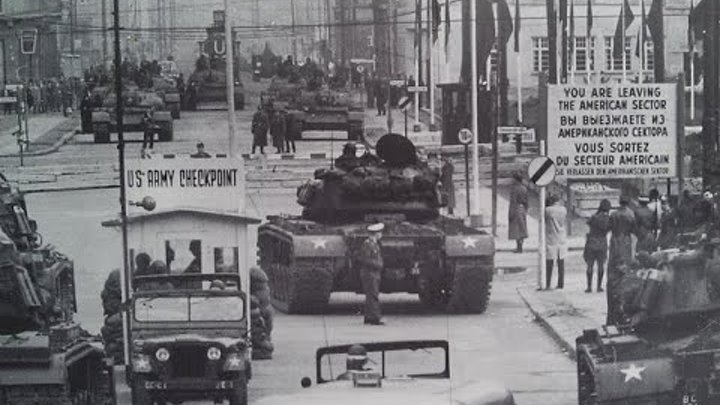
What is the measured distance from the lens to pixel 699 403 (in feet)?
61.1

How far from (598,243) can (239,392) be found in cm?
1128

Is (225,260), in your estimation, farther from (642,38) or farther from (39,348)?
(642,38)

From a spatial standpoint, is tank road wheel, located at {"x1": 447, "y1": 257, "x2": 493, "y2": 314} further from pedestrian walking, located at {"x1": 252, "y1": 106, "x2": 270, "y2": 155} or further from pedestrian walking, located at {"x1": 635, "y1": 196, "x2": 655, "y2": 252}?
pedestrian walking, located at {"x1": 252, "y1": 106, "x2": 270, "y2": 155}

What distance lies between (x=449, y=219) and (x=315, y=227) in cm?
200

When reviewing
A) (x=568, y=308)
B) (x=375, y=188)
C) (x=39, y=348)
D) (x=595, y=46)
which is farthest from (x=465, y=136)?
(x=595, y=46)

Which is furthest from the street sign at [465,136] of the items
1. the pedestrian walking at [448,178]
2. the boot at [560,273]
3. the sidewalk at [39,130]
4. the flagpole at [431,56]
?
the sidewalk at [39,130]

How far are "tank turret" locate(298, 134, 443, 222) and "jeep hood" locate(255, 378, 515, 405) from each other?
49.3 feet

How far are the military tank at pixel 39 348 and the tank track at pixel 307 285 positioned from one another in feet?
13.1

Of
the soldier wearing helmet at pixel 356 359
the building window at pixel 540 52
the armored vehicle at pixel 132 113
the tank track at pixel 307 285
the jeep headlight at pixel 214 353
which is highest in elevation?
the building window at pixel 540 52

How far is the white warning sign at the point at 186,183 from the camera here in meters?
22.9

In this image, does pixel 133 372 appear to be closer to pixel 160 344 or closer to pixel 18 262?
pixel 160 344

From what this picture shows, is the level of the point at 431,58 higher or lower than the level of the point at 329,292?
higher

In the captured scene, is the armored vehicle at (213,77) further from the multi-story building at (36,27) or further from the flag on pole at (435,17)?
the flag on pole at (435,17)

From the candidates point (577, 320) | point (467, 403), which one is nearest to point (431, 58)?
point (577, 320)
